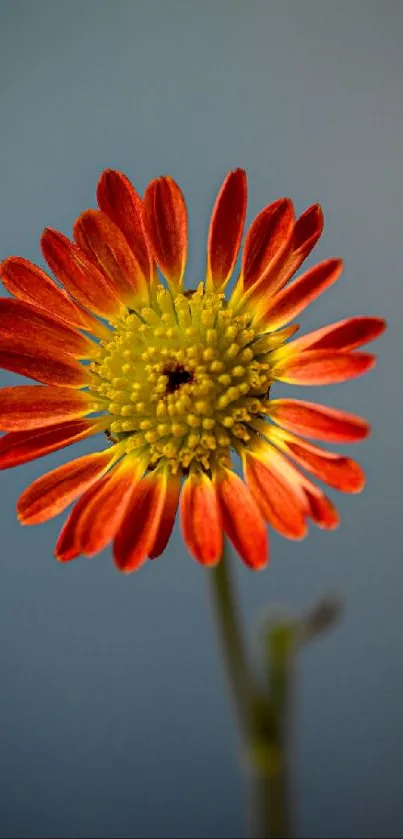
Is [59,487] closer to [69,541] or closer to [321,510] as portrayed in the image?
[69,541]

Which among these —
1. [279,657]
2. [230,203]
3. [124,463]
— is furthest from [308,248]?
[279,657]

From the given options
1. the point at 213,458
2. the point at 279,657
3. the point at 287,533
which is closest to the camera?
the point at 279,657

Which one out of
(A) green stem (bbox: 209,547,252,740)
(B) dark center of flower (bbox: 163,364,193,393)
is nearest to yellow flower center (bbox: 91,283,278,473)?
(B) dark center of flower (bbox: 163,364,193,393)

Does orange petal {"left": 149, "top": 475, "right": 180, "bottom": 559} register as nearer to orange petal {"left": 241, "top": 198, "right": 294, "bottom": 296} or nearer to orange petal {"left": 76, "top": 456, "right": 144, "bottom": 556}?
orange petal {"left": 76, "top": 456, "right": 144, "bottom": 556}

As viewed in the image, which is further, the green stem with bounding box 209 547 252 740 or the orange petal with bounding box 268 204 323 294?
the orange petal with bounding box 268 204 323 294

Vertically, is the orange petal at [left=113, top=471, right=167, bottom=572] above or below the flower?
below

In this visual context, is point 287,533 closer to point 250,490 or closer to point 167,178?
point 250,490

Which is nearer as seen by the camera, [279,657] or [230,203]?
[279,657]
